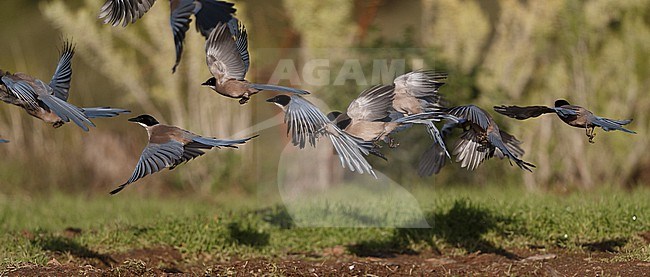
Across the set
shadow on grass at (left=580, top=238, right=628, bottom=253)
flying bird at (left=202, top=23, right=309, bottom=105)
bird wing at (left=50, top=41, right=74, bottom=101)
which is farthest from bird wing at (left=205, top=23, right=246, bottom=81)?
shadow on grass at (left=580, top=238, right=628, bottom=253)

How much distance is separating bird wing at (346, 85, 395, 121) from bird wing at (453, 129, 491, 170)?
50cm

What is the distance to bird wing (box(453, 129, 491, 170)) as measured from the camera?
550 centimetres

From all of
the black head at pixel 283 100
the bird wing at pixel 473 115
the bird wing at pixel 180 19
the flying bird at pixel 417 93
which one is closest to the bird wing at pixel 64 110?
the bird wing at pixel 180 19

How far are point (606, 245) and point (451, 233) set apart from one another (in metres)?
1.02

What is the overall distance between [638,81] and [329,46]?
3060mm

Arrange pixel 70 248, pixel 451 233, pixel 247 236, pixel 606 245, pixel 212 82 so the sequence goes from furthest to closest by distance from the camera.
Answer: pixel 247 236
pixel 451 233
pixel 70 248
pixel 606 245
pixel 212 82

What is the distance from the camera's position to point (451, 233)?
6.66 meters

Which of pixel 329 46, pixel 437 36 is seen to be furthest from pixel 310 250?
pixel 437 36

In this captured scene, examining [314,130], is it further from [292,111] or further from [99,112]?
[99,112]

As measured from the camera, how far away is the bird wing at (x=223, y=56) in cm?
526

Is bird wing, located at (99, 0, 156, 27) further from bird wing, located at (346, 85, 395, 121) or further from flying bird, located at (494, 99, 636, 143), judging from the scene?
flying bird, located at (494, 99, 636, 143)

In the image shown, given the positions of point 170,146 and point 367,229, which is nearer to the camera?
point 170,146

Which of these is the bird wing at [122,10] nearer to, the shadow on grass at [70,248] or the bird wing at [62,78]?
the bird wing at [62,78]

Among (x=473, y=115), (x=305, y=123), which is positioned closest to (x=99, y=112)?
(x=305, y=123)
